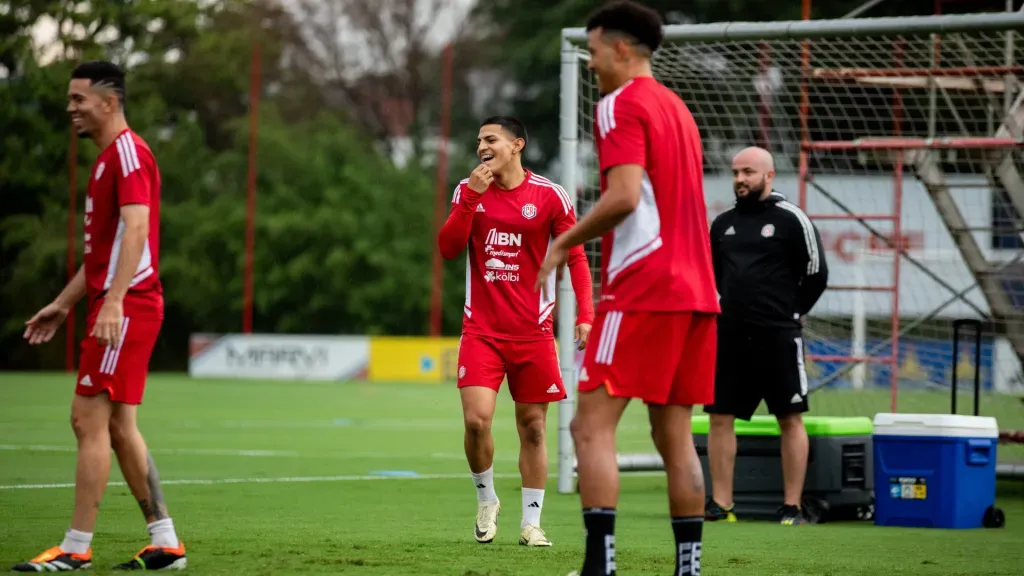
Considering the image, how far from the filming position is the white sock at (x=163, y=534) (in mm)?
6164

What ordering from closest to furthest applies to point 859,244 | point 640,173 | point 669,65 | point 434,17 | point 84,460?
point 640,173, point 84,460, point 669,65, point 859,244, point 434,17

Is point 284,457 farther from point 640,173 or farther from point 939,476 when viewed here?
point 640,173

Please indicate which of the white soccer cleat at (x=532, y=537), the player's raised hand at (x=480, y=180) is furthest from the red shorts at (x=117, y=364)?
the white soccer cleat at (x=532, y=537)

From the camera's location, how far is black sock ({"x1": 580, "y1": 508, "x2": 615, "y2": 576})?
5.32 meters

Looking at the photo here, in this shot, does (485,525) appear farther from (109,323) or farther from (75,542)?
(109,323)

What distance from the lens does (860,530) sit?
30.0 feet

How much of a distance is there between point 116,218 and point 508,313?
2357 millimetres

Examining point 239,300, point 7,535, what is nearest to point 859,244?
point 239,300

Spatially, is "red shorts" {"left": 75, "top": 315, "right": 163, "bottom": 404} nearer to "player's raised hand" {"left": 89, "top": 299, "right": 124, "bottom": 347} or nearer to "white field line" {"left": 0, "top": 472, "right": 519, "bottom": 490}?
"player's raised hand" {"left": 89, "top": 299, "right": 124, "bottom": 347}

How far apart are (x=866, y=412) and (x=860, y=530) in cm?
1246

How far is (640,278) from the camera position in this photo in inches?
211

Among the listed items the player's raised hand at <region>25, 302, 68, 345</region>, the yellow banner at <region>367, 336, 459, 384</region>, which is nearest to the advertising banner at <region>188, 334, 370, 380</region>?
the yellow banner at <region>367, 336, 459, 384</region>

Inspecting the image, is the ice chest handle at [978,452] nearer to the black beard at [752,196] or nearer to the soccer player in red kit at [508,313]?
the black beard at [752,196]

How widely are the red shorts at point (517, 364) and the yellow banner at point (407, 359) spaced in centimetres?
2575
